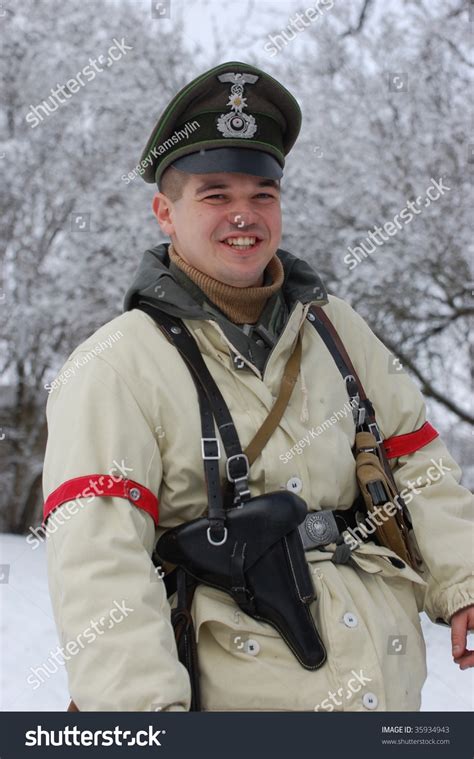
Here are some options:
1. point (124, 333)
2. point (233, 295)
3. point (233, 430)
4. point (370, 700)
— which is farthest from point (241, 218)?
point (370, 700)

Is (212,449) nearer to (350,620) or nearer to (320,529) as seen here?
(320,529)

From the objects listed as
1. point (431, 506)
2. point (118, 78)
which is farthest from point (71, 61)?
point (431, 506)

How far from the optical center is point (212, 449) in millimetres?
1928

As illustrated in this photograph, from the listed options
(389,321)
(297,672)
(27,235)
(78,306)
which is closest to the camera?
(297,672)

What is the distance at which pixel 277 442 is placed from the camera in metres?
2.02

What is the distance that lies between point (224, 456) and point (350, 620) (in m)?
0.47

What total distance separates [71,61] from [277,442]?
7.68 meters

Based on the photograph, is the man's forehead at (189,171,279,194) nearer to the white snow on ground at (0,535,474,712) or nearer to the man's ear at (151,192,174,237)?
the man's ear at (151,192,174,237)

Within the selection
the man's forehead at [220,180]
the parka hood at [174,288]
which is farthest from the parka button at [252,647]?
the man's forehead at [220,180]

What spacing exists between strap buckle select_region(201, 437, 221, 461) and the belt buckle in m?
0.28

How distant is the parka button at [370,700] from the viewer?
1.90 m

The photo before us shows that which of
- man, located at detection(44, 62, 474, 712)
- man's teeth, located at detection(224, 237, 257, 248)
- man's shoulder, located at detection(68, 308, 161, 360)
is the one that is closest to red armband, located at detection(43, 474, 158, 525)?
man, located at detection(44, 62, 474, 712)

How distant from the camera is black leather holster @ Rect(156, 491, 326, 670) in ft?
6.18
